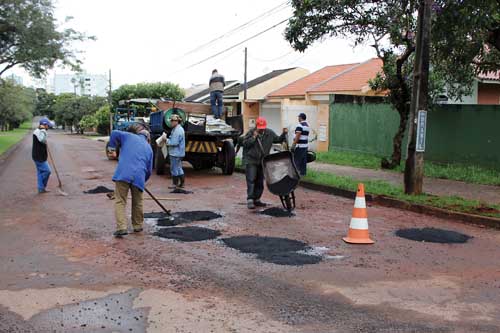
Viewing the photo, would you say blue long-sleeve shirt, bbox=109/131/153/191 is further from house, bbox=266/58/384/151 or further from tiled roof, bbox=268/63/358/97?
tiled roof, bbox=268/63/358/97

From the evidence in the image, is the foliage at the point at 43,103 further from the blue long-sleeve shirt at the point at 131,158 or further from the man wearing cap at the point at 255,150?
the blue long-sleeve shirt at the point at 131,158

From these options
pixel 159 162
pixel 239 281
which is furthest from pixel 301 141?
pixel 239 281

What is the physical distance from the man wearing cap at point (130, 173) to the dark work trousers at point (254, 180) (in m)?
2.41

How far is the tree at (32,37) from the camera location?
23.6 metres

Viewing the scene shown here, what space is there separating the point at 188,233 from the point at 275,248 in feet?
4.73

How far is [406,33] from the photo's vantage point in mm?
12930

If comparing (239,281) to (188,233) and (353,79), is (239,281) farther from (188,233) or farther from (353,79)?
(353,79)

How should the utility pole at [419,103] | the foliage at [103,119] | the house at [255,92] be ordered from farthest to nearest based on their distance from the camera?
the foliage at [103,119]
the house at [255,92]
the utility pole at [419,103]

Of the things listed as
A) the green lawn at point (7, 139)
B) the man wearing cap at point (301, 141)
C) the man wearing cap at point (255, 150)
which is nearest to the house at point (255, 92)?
the green lawn at point (7, 139)

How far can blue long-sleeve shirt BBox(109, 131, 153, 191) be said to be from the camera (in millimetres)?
7457

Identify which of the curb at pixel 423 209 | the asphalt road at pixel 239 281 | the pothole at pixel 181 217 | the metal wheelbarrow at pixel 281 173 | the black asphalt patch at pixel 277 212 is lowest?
the asphalt road at pixel 239 281

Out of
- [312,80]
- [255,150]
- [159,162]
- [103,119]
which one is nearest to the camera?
[255,150]

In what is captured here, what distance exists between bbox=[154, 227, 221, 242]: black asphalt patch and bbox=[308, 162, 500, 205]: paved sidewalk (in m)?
5.63

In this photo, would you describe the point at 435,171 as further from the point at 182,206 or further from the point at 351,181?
the point at 182,206
